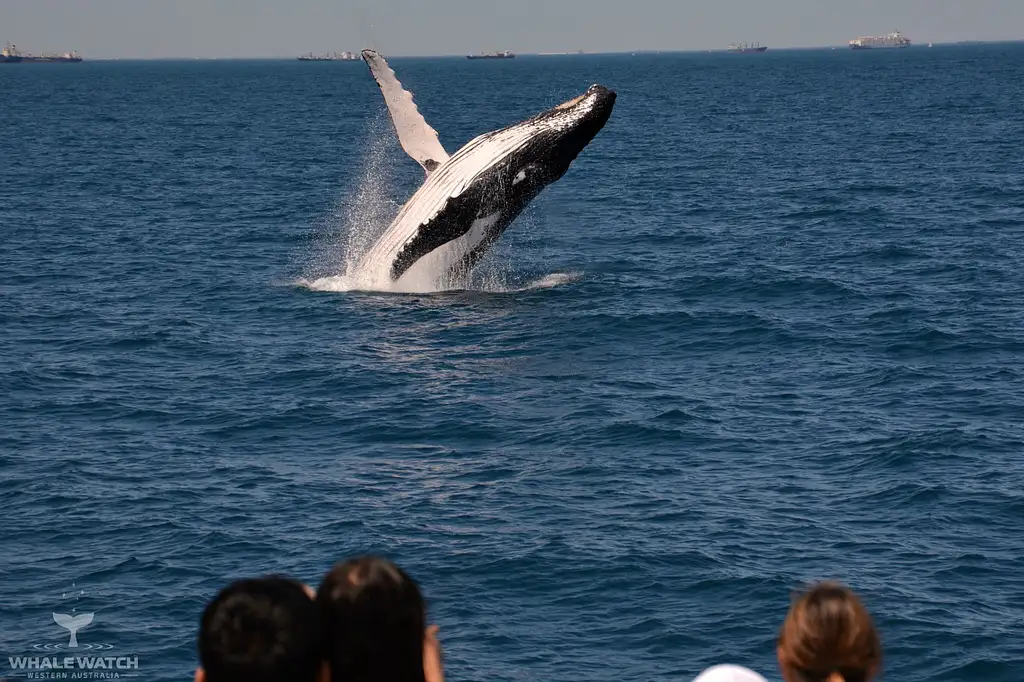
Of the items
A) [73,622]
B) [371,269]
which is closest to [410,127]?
[371,269]

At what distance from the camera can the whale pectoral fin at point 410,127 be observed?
2652 cm

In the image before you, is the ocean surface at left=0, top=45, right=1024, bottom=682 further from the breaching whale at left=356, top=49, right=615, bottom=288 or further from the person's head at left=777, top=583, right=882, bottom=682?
the person's head at left=777, top=583, right=882, bottom=682

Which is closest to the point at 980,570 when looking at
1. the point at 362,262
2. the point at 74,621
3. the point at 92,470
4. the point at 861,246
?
the point at 74,621

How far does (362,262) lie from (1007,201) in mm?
25810

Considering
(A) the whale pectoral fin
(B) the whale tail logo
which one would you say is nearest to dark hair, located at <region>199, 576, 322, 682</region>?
(B) the whale tail logo

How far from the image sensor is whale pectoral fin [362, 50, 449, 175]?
26.5 meters

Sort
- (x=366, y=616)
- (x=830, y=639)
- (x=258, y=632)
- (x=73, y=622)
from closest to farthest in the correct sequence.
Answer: (x=258, y=632) < (x=366, y=616) < (x=830, y=639) < (x=73, y=622)

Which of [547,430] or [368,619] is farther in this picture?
[547,430]

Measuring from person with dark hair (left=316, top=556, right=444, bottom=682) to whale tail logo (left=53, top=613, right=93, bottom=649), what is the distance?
1018 cm

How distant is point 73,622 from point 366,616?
10.4m

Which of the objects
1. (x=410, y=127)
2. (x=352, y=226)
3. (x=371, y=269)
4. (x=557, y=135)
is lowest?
(x=371, y=269)

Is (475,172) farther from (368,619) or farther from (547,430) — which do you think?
(368,619)

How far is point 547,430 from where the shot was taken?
20766 millimetres

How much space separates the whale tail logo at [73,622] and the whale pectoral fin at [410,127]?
13.6 meters
